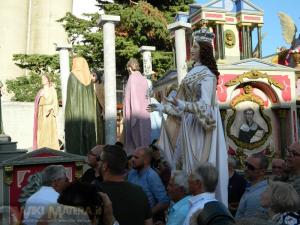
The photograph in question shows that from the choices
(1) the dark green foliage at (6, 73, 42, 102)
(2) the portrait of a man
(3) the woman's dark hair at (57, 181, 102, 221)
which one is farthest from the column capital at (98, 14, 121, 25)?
(1) the dark green foliage at (6, 73, 42, 102)

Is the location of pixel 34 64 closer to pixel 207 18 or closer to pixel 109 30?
pixel 207 18

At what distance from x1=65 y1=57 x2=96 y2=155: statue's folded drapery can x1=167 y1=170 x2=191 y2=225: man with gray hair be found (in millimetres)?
5677

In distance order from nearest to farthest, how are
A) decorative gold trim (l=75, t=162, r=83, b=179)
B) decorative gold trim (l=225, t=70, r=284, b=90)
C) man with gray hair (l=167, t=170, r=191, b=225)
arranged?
1. man with gray hair (l=167, t=170, r=191, b=225)
2. decorative gold trim (l=75, t=162, r=83, b=179)
3. decorative gold trim (l=225, t=70, r=284, b=90)

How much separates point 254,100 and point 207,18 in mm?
3961

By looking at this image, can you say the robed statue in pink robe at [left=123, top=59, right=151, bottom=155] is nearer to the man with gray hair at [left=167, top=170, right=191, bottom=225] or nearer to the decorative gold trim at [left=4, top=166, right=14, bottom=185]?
the decorative gold trim at [left=4, top=166, right=14, bottom=185]

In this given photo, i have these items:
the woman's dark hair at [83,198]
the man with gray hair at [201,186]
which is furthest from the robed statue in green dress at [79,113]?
the woman's dark hair at [83,198]

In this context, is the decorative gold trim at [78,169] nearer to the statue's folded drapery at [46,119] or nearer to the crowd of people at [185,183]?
the crowd of people at [185,183]

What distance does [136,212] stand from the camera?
10.5 ft

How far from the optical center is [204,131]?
171 inches

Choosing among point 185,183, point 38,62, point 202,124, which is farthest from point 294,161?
point 38,62

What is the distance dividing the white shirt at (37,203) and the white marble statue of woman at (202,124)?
4.26 feet

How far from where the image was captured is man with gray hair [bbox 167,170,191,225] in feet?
11.7

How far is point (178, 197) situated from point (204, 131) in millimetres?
716

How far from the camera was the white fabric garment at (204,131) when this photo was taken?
4.28m
